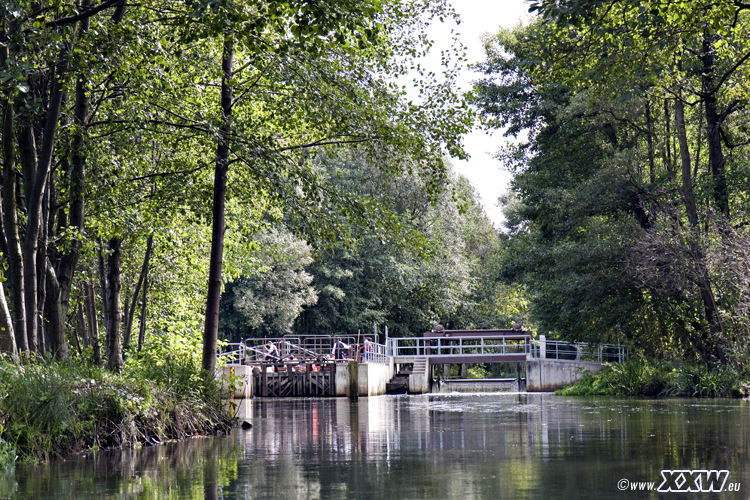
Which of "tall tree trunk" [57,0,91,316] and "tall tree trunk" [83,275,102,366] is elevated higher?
"tall tree trunk" [57,0,91,316]

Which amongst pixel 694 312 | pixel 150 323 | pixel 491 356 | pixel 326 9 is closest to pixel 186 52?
pixel 326 9

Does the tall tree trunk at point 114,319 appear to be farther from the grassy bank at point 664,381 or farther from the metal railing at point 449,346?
the metal railing at point 449,346

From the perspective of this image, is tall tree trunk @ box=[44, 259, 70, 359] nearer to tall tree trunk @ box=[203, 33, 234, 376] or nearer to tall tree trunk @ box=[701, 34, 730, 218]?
tall tree trunk @ box=[203, 33, 234, 376]

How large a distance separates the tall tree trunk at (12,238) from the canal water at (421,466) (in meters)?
2.42

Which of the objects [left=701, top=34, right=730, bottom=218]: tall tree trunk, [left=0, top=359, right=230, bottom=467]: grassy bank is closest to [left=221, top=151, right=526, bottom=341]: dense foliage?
[left=701, top=34, right=730, bottom=218]: tall tree trunk

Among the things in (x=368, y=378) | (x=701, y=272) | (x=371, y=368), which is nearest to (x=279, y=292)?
(x=371, y=368)

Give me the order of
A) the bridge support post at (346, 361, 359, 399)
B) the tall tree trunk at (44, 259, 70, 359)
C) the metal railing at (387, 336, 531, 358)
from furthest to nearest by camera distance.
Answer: the metal railing at (387, 336, 531, 358), the bridge support post at (346, 361, 359, 399), the tall tree trunk at (44, 259, 70, 359)

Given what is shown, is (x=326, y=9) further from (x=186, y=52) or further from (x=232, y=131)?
(x=186, y=52)

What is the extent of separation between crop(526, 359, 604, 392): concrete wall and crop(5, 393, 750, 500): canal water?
22121 mm

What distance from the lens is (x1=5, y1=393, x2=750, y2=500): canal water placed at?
4.94 m

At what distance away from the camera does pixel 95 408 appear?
27.3 feet

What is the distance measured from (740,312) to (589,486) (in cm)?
1696

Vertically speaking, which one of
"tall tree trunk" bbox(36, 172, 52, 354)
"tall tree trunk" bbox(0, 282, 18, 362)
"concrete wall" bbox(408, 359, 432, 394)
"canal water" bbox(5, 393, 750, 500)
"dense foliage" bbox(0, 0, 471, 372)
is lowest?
"concrete wall" bbox(408, 359, 432, 394)

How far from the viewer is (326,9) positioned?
7.44 meters
